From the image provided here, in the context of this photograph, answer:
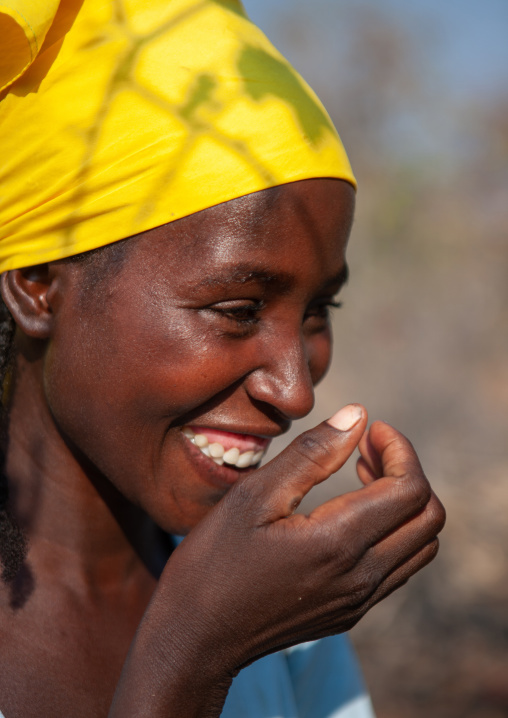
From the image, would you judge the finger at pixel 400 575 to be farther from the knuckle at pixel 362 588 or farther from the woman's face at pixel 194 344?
the woman's face at pixel 194 344

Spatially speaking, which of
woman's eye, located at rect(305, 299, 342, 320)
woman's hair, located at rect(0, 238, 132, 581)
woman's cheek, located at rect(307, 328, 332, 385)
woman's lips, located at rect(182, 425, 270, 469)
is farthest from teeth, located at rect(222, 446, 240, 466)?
woman's hair, located at rect(0, 238, 132, 581)

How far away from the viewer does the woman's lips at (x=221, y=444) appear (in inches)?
75.9

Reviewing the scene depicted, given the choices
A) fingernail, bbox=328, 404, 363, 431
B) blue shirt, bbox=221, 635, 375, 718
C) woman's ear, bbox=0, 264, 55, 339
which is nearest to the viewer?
fingernail, bbox=328, 404, 363, 431

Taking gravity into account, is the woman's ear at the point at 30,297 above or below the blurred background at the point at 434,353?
above

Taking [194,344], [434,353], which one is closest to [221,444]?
[194,344]

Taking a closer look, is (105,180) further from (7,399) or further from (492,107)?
(492,107)

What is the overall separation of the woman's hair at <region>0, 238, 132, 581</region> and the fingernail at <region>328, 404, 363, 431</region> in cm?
62

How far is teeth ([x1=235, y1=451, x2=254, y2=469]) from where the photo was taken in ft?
6.52

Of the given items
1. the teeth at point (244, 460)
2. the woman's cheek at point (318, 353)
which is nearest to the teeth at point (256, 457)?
the teeth at point (244, 460)

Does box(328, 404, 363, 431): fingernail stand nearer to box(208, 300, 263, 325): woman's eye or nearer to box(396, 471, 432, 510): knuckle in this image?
→ box(396, 471, 432, 510): knuckle

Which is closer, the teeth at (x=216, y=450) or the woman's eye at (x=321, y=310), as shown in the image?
the teeth at (x=216, y=450)

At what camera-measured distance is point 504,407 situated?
8.24 metres

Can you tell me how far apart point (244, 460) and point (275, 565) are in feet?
1.57

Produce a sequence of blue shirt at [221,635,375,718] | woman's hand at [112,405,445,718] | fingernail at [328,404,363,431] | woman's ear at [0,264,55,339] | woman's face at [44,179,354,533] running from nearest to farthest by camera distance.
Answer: woman's hand at [112,405,445,718] → fingernail at [328,404,363,431] → woman's face at [44,179,354,533] → woman's ear at [0,264,55,339] → blue shirt at [221,635,375,718]
